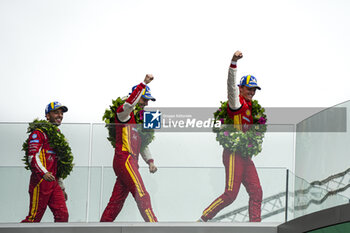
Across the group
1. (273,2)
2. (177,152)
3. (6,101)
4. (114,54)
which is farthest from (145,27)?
(177,152)

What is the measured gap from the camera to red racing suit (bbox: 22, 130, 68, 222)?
7867 mm

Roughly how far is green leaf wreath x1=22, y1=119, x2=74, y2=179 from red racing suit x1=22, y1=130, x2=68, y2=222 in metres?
0.04

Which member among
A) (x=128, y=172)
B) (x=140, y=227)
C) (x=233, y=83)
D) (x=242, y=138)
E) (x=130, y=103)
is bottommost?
(x=140, y=227)

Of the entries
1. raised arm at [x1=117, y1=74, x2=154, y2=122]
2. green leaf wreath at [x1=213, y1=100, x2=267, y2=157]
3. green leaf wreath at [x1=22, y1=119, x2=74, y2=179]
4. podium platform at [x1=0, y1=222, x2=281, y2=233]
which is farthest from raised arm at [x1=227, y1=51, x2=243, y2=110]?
green leaf wreath at [x1=22, y1=119, x2=74, y2=179]

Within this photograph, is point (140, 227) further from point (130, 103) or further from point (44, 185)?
point (130, 103)

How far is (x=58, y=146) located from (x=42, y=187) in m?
0.37

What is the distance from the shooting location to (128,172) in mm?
7879

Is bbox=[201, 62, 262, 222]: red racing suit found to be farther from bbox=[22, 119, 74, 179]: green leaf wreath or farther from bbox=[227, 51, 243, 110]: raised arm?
bbox=[22, 119, 74, 179]: green leaf wreath

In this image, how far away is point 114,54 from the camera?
2152cm

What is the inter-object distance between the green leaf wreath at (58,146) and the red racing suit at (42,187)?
37mm

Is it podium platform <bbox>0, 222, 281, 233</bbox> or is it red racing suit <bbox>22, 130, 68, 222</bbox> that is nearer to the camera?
podium platform <bbox>0, 222, 281, 233</bbox>

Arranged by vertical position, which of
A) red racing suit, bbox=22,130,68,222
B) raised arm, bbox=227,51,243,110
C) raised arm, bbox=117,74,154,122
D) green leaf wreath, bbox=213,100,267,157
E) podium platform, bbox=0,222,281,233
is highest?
raised arm, bbox=227,51,243,110

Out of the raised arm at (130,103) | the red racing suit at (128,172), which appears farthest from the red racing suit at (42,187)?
the raised arm at (130,103)

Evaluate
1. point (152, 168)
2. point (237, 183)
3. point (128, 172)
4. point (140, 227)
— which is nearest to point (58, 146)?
point (128, 172)
